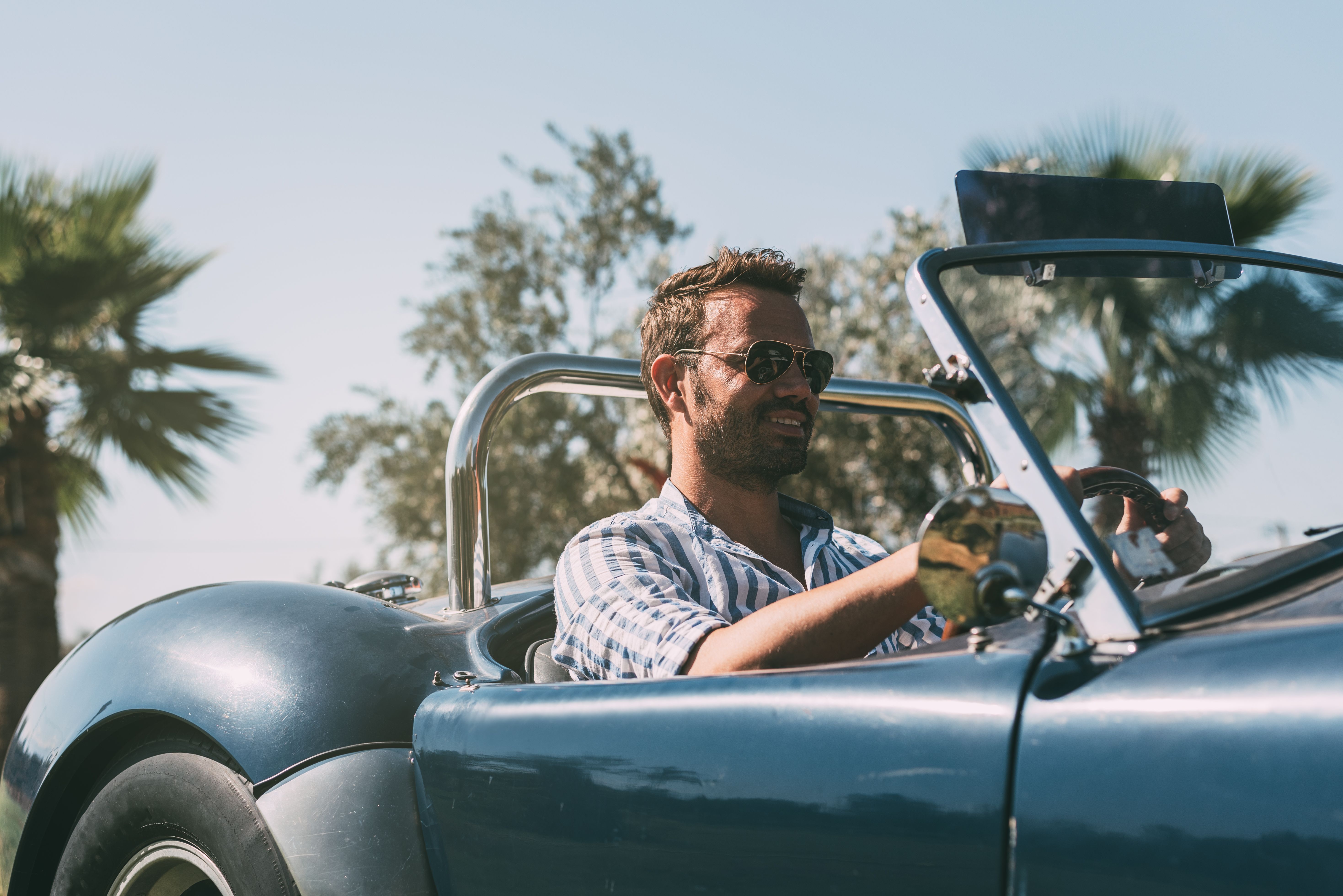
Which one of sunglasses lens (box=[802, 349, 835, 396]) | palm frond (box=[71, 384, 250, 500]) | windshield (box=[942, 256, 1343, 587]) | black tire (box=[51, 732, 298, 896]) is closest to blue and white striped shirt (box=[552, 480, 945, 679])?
sunglasses lens (box=[802, 349, 835, 396])

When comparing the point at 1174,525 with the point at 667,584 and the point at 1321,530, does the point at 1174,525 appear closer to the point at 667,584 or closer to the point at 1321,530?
the point at 1321,530

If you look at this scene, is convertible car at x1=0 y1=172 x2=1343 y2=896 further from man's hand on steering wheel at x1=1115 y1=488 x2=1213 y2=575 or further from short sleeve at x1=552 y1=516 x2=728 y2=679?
short sleeve at x1=552 y1=516 x2=728 y2=679

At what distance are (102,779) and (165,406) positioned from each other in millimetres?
8240

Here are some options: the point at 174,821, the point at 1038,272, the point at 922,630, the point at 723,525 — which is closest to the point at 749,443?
the point at 723,525

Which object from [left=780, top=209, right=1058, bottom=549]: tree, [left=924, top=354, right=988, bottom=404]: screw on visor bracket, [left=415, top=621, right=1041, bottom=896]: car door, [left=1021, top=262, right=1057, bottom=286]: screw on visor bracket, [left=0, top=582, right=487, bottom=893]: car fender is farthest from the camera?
[left=780, top=209, right=1058, bottom=549]: tree

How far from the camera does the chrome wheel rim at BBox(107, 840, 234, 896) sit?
71.6 inches

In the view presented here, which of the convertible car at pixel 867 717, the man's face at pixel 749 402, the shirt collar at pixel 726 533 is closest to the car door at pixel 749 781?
the convertible car at pixel 867 717

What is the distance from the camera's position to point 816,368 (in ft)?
6.91

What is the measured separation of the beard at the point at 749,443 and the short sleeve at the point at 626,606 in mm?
203

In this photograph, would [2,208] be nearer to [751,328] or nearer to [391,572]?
[391,572]

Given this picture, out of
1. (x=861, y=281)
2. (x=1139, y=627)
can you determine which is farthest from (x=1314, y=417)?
(x=861, y=281)

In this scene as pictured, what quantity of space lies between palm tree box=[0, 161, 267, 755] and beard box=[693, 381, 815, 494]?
27.5 feet

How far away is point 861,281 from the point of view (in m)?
18.4

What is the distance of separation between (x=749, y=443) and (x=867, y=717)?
3.47 ft
